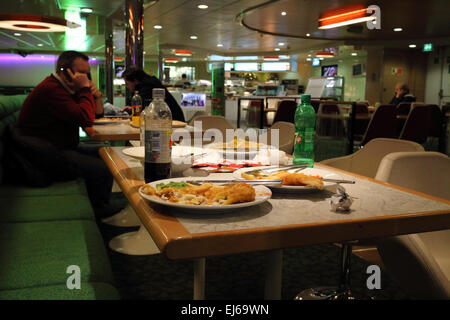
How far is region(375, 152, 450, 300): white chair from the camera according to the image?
4.21 ft

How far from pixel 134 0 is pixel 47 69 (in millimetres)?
18330

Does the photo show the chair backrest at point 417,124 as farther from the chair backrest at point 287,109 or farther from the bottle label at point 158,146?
the bottle label at point 158,146

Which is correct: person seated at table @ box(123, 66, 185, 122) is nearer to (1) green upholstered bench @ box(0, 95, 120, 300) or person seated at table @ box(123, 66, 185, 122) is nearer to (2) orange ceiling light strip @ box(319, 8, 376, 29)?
(1) green upholstered bench @ box(0, 95, 120, 300)

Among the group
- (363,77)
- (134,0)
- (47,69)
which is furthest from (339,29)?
(47,69)

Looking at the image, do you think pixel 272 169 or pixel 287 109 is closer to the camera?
pixel 272 169

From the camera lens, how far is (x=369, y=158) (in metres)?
2.26

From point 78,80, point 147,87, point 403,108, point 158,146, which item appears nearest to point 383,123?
point 403,108

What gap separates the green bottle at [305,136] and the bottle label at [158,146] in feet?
1.89

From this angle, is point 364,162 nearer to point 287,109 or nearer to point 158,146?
point 158,146

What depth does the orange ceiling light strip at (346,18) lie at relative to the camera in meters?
8.89

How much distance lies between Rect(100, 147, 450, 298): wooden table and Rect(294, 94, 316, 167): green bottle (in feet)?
1.32

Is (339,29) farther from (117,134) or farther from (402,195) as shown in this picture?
(402,195)

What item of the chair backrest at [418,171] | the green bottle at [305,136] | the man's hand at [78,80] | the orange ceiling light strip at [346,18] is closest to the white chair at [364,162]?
the chair backrest at [418,171]

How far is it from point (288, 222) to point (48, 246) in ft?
3.98
